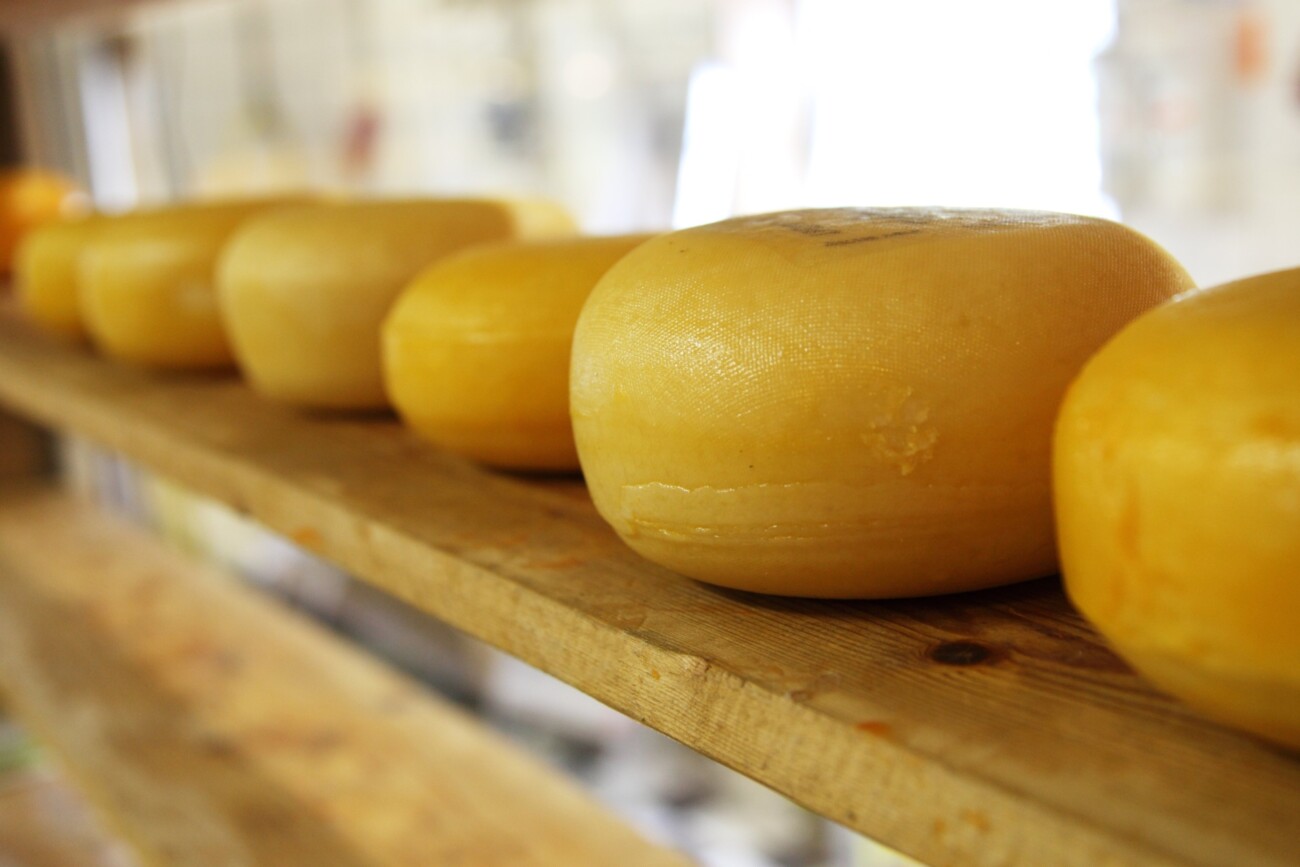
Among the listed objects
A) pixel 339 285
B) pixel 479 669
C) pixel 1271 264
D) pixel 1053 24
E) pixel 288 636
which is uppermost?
pixel 1053 24

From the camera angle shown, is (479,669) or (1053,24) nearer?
(1053,24)

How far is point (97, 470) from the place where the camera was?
229 centimetres

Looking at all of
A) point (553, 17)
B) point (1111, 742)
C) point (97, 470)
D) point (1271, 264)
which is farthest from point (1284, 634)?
point (97, 470)

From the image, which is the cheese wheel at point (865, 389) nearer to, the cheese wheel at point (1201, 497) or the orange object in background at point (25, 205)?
the cheese wheel at point (1201, 497)

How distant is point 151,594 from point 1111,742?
1312mm

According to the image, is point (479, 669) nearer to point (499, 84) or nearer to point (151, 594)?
point (151, 594)

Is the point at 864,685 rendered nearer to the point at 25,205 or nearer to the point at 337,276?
the point at 337,276

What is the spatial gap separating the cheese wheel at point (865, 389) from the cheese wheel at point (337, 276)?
0.28m

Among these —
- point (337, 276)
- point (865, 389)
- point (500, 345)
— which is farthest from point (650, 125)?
point (865, 389)

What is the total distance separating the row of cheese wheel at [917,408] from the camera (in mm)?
229

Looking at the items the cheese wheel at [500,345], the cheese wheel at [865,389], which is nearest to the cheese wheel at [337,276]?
the cheese wheel at [500,345]

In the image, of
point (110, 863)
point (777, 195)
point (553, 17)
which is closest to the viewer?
point (110, 863)

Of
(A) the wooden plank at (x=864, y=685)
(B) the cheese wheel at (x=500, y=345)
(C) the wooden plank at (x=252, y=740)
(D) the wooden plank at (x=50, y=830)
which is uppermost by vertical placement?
(B) the cheese wheel at (x=500, y=345)

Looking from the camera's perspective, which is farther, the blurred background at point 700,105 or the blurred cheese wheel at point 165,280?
the blurred background at point 700,105
